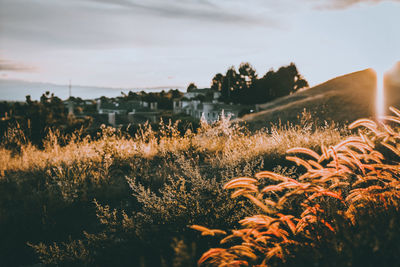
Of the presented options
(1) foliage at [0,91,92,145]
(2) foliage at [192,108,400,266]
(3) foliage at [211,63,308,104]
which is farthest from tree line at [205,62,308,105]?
(2) foliage at [192,108,400,266]

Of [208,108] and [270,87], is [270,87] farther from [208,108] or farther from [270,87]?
[208,108]

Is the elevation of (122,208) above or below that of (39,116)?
below

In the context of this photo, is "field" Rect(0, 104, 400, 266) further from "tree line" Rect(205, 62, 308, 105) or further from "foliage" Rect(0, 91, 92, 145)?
"tree line" Rect(205, 62, 308, 105)

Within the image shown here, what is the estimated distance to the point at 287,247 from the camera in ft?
5.77

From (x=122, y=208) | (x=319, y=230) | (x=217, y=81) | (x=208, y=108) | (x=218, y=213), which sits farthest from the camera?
(x=217, y=81)

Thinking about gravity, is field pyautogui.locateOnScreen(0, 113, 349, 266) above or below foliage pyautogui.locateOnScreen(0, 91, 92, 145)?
below

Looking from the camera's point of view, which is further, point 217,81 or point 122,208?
point 217,81

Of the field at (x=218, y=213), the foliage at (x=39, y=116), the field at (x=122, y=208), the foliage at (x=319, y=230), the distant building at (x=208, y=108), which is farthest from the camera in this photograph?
the distant building at (x=208, y=108)

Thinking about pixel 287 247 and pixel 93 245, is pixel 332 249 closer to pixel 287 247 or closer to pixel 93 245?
pixel 287 247

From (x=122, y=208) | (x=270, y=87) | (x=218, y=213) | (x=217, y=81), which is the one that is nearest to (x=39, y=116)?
(x=122, y=208)

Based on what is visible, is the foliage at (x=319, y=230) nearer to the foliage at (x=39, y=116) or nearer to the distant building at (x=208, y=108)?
the foliage at (x=39, y=116)

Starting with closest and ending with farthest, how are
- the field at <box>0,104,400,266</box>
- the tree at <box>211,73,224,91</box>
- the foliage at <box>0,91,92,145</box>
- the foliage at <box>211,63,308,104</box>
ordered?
the field at <box>0,104,400,266</box>, the foliage at <box>0,91,92,145</box>, the foliage at <box>211,63,308,104</box>, the tree at <box>211,73,224,91</box>

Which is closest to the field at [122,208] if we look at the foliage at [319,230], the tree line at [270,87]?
the foliage at [319,230]

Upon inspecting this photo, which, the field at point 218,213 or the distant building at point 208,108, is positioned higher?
the distant building at point 208,108
